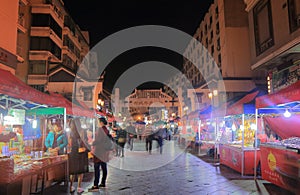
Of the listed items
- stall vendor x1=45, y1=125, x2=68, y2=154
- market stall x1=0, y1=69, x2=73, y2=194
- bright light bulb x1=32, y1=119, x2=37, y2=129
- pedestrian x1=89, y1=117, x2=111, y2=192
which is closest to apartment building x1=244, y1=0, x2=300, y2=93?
pedestrian x1=89, y1=117, x2=111, y2=192

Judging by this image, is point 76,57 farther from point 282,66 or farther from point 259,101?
point 259,101

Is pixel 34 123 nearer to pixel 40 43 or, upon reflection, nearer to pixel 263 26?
pixel 263 26

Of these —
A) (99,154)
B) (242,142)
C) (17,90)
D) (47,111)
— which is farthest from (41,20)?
(242,142)

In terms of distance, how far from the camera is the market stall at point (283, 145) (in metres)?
5.68

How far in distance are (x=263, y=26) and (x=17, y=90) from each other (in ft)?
41.0

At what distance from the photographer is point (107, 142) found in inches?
269

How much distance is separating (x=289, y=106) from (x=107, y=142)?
19.1 ft

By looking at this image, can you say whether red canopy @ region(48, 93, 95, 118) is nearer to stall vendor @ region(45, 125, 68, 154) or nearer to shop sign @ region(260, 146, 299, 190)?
stall vendor @ region(45, 125, 68, 154)

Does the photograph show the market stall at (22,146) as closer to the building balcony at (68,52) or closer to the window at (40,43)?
the window at (40,43)

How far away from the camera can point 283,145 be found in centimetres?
642

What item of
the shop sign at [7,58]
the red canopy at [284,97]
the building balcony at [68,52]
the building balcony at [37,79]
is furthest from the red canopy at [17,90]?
the building balcony at [68,52]

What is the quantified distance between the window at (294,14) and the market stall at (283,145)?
3.93 meters

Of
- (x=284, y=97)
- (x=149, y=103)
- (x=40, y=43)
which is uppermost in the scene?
(x=40, y=43)

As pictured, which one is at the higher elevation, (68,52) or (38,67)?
(68,52)
